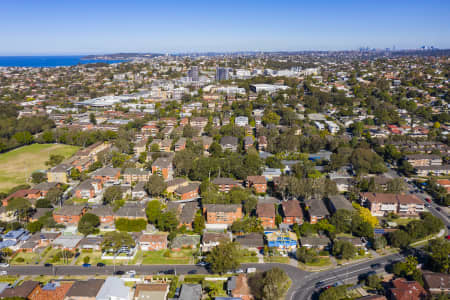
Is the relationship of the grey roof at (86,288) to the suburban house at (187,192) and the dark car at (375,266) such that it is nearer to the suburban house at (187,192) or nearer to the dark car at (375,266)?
the suburban house at (187,192)

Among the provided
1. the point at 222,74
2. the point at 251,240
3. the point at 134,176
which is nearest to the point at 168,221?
the point at 251,240

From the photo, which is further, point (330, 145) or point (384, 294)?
point (330, 145)

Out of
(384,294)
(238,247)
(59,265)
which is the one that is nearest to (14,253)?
(59,265)

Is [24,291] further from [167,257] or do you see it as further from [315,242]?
[315,242]

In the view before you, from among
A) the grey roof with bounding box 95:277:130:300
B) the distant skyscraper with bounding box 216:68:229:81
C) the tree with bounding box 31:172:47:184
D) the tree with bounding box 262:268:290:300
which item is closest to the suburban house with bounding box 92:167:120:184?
the tree with bounding box 31:172:47:184

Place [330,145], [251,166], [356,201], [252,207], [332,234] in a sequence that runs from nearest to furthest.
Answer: [332,234], [252,207], [356,201], [251,166], [330,145]

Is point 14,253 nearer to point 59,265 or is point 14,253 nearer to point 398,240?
point 59,265

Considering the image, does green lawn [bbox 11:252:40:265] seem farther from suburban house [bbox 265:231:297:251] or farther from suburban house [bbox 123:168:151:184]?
suburban house [bbox 265:231:297:251]
